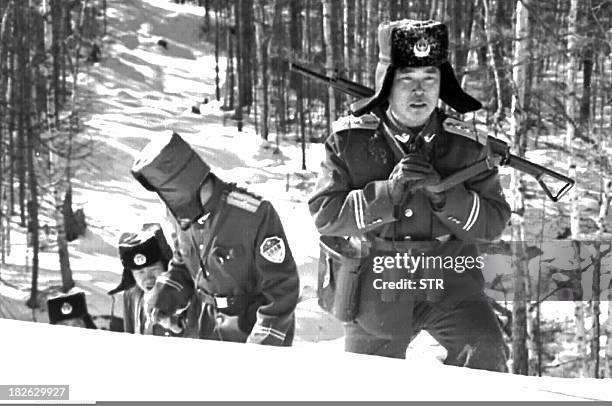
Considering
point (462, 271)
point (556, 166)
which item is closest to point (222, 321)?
point (462, 271)

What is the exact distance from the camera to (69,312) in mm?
5359

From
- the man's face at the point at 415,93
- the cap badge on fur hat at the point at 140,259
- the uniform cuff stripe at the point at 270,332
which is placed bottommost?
the cap badge on fur hat at the point at 140,259

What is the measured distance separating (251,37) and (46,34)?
438cm

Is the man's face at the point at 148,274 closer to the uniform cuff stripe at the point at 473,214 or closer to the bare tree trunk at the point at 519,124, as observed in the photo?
the uniform cuff stripe at the point at 473,214

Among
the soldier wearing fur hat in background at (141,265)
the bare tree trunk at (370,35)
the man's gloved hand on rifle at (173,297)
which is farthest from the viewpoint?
the bare tree trunk at (370,35)

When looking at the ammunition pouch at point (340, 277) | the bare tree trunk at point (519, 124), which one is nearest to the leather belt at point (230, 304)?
the ammunition pouch at point (340, 277)

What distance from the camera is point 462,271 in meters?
3.43

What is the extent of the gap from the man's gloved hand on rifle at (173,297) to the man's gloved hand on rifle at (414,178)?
97 cm

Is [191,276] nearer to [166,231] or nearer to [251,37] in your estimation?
[166,231]

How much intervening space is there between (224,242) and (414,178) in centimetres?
84

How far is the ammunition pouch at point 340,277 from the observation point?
348 centimetres

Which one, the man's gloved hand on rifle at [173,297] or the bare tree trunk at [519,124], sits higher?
the man's gloved hand on rifle at [173,297]

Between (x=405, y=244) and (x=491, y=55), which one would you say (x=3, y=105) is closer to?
(x=491, y=55)

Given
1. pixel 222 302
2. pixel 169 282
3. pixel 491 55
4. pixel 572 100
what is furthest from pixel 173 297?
pixel 491 55
